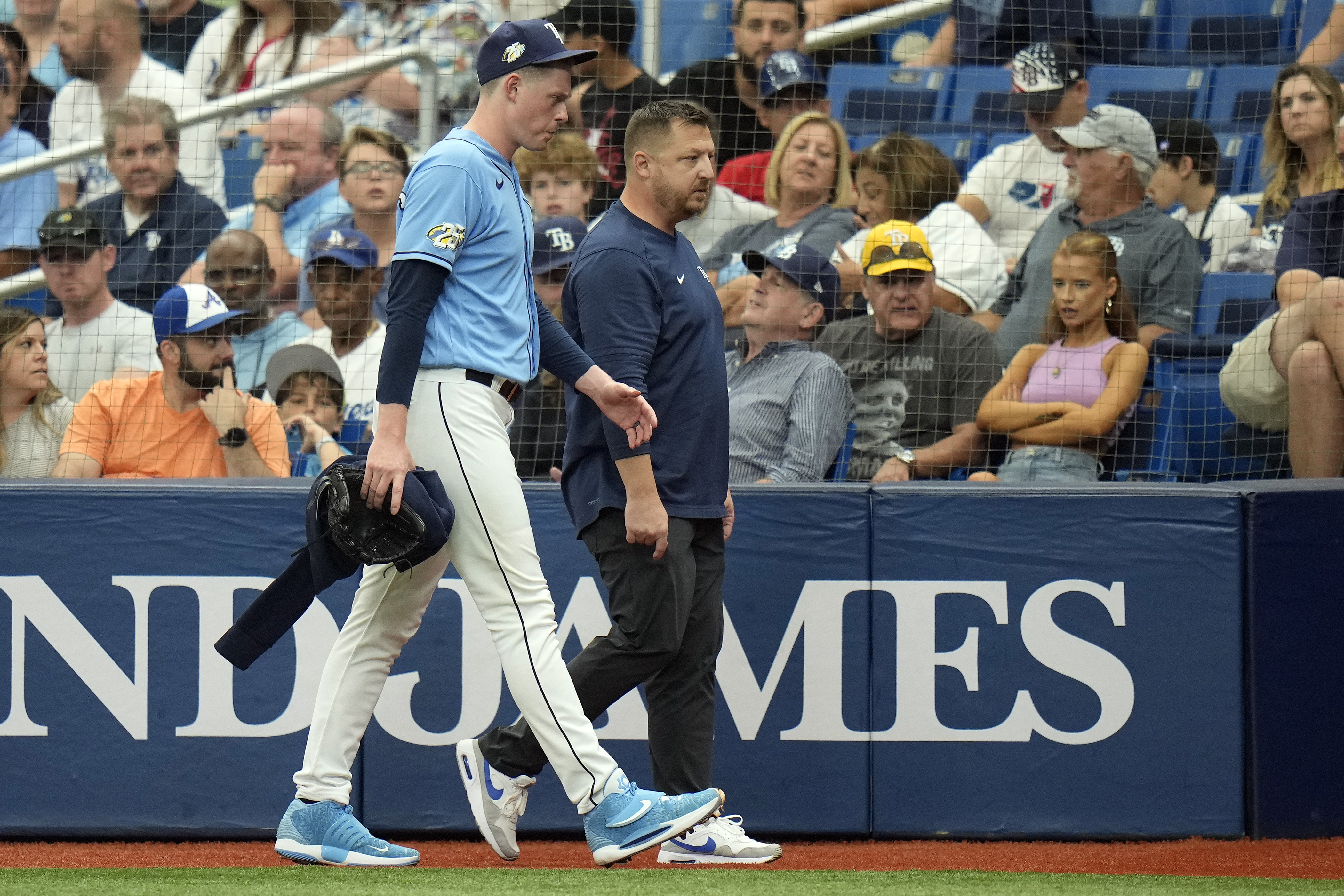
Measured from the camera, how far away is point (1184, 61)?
7.14m

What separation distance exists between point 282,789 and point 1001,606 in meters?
2.03

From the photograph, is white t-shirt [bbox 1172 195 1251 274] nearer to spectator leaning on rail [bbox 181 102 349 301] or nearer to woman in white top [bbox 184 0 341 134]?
spectator leaning on rail [bbox 181 102 349 301]

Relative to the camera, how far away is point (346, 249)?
6.11m

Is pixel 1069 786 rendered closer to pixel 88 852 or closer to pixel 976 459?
pixel 976 459

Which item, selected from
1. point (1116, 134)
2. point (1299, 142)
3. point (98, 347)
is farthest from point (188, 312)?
point (1299, 142)

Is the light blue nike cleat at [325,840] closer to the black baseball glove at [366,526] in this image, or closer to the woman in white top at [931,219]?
the black baseball glove at [366,526]

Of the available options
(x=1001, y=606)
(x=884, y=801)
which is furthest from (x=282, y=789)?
(x=1001, y=606)

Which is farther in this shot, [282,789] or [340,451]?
[340,451]

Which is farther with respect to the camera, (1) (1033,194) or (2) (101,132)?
(2) (101,132)

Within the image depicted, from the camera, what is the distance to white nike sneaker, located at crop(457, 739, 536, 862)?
3326 millimetres

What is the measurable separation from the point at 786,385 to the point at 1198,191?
2.75 m

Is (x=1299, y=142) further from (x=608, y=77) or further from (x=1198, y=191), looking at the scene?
(x=608, y=77)

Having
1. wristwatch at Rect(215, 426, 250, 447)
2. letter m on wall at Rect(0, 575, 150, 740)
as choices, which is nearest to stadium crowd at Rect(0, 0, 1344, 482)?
wristwatch at Rect(215, 426, 250, 447)

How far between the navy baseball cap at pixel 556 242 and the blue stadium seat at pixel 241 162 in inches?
85.2
